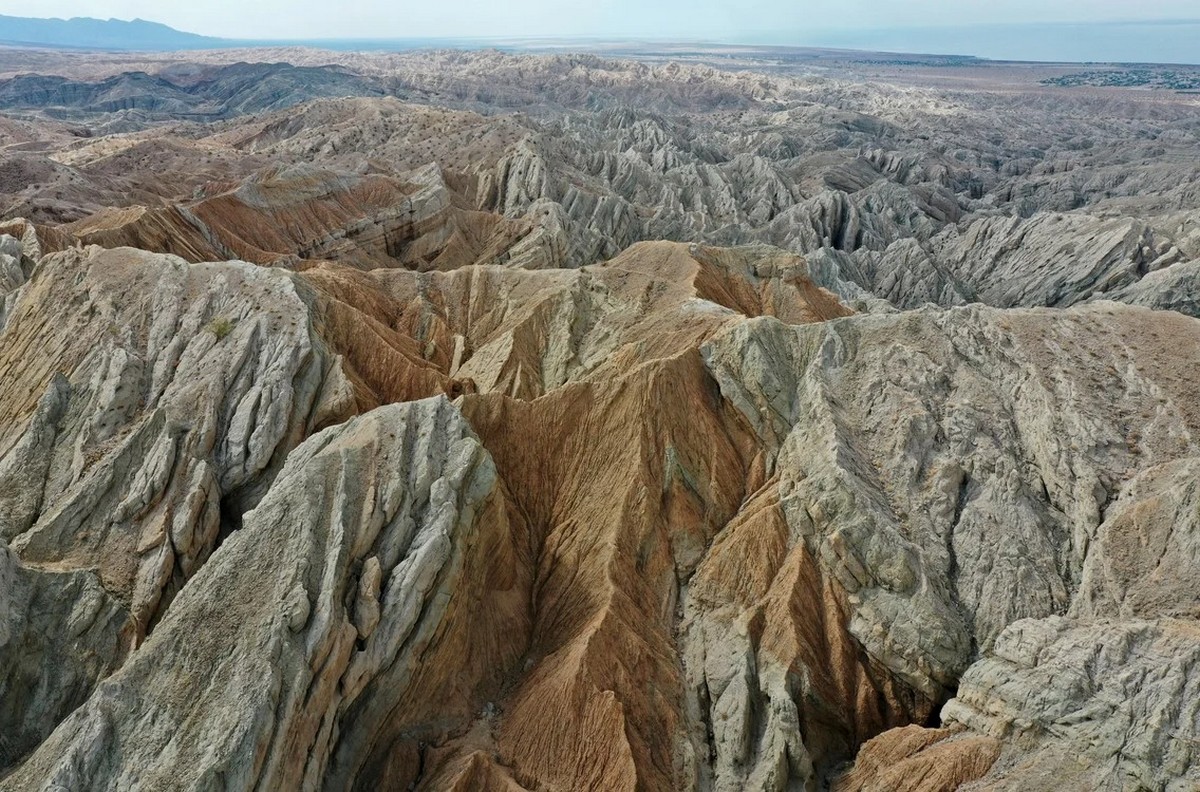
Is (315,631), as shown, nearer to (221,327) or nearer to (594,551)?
(594,551)

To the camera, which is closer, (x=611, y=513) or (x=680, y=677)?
(x=680, y=677)

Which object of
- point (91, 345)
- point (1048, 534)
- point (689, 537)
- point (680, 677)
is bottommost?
point (680, 677)

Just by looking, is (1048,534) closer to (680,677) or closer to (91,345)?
(680,677)

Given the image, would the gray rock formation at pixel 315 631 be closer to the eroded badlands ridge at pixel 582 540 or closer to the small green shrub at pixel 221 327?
the eroded badlands ridge at pixel 582 540

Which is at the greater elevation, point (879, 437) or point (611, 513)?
point (879, 437)

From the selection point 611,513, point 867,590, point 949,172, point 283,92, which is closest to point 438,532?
point 611,513

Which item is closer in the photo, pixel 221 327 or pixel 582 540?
pixel 582 540

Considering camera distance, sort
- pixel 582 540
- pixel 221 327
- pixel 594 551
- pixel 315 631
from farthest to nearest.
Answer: pixel 221 327 → pixel 582 540 → pixel 594 551 → pixel 315 631

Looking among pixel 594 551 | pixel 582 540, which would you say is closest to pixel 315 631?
pixel 594 551
